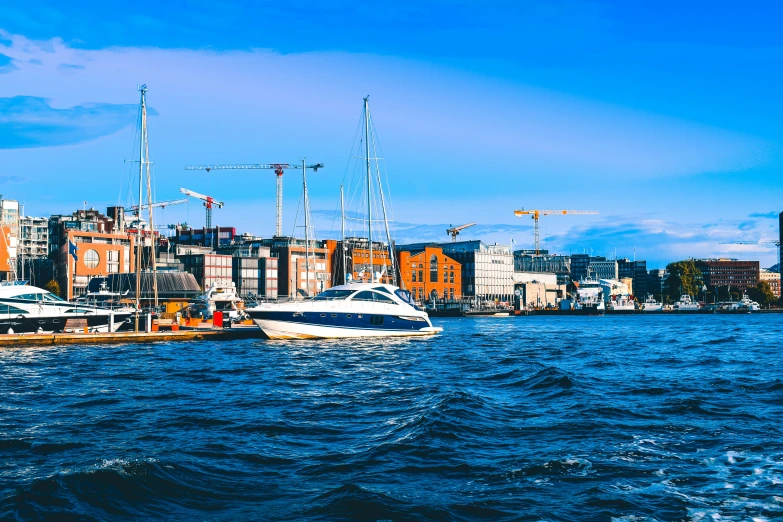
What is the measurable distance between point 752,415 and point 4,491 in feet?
67.0

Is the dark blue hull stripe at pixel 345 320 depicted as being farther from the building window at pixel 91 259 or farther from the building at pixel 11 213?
the building at pixel 11 213

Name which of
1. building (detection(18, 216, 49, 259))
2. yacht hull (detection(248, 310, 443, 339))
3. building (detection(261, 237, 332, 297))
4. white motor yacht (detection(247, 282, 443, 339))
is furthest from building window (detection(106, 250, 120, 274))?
yacht hull (detection(248, 310, 443, 339))

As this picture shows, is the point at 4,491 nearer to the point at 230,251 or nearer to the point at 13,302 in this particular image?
the point at 13,302

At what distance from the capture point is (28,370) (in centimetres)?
3594

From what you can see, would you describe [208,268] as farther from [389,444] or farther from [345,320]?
[389,444]

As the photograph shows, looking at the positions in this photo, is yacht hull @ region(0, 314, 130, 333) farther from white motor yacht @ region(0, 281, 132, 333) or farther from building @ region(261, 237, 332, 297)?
building @ region(261, 237, 332, 297)

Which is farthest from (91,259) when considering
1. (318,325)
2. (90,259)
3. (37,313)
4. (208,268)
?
(318,325)

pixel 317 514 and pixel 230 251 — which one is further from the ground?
pixel 230 251

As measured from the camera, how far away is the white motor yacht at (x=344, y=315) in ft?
181

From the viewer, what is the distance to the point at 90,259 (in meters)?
134

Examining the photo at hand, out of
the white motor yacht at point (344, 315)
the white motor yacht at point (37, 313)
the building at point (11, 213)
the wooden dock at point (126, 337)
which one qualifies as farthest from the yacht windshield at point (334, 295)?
the building at point (11, 213)

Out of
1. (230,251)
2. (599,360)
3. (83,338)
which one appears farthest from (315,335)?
(230,251)

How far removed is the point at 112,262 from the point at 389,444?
130m

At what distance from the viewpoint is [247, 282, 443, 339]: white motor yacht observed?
55219 mm
